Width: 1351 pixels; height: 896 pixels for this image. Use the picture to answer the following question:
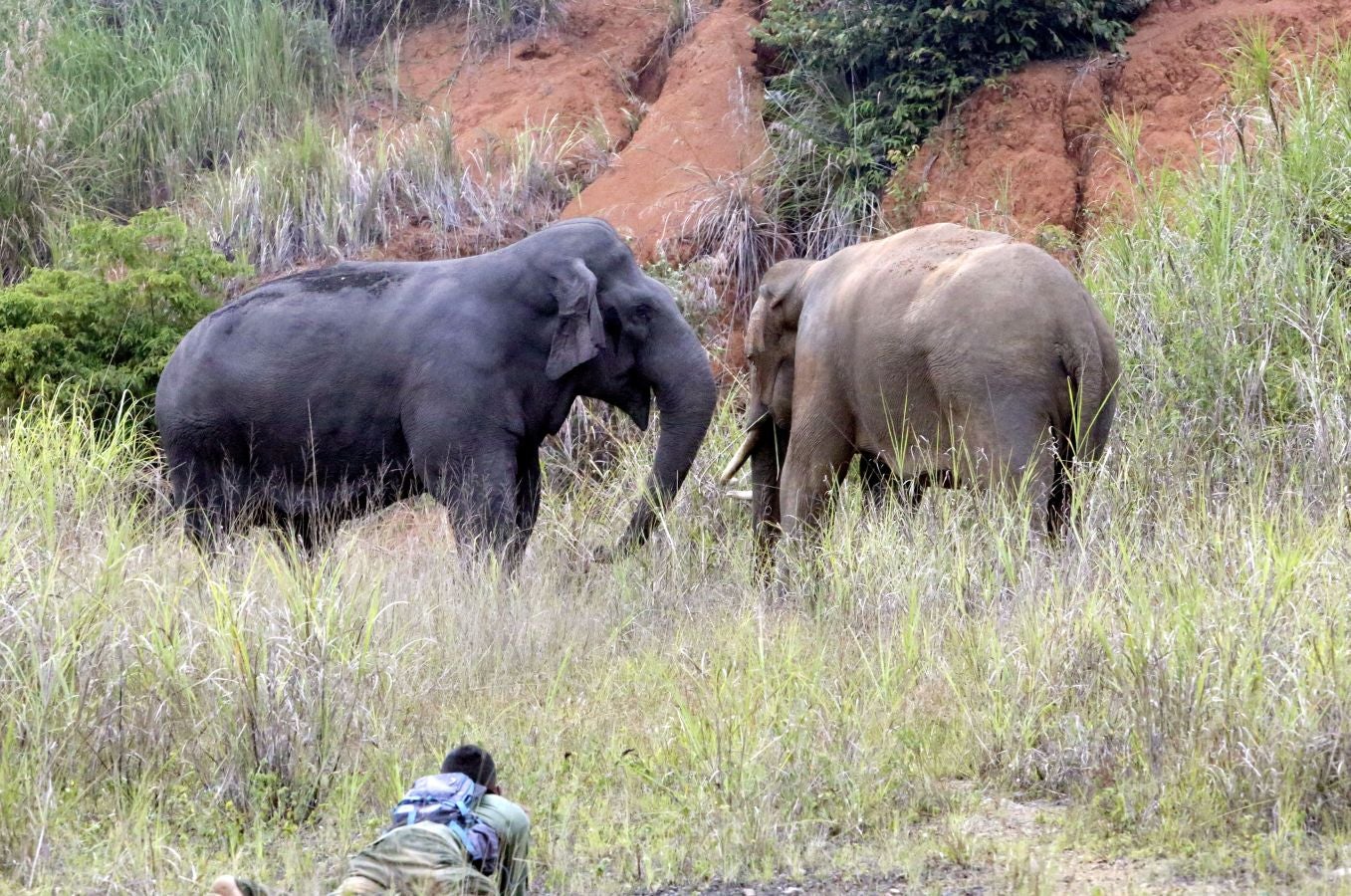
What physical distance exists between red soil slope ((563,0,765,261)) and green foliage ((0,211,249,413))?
10.4 ft

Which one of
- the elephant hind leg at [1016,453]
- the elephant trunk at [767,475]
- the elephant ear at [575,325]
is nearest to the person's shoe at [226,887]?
the elephant hind leg at [1016,453]

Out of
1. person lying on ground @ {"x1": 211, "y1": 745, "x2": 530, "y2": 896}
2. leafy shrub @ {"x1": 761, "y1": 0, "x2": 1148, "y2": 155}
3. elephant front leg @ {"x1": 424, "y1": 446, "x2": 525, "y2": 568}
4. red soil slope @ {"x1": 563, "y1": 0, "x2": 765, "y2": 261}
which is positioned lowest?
elephant front leg @ {"x1": 424, "y1": 446, "x2": 525, "y2": 568}

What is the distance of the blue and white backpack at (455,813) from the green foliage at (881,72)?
8.76 m

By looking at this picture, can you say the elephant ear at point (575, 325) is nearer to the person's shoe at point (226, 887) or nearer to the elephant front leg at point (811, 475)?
the elephant front leg at point (811, 475)

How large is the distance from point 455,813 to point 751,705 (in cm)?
152

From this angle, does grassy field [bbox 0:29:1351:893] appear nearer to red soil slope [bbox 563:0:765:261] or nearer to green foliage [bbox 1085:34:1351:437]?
green foliage [bbox 1085:34:1351:437]

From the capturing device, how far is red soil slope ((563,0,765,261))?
13570mm

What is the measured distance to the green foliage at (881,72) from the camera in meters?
13.3

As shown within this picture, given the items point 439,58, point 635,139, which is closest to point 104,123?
point 439,58

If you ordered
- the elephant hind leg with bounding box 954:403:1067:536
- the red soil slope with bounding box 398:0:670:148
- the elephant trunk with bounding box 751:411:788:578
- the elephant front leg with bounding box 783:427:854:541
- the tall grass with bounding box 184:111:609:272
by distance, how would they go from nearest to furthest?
the elephant hind leg with bounding box 954:403:1067:536 → the elephant front leg with bounding box 783:427:854:541 → the elephant trunk with bounding box 751:411:788:578 → the tall grass with bounding box 184:111:609:272 → the red soil slope with bounding box 398:0:670:148

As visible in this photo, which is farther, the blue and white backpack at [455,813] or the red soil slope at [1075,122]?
the red soil slope at [1075,122]

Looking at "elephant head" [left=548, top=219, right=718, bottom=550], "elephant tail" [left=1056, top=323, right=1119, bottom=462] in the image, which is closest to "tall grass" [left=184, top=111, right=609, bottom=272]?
"elephant head" [left=548, top=219, right=718, bottom=550]

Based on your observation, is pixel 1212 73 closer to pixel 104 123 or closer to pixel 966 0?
pixel 966 0

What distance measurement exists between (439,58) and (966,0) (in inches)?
217
